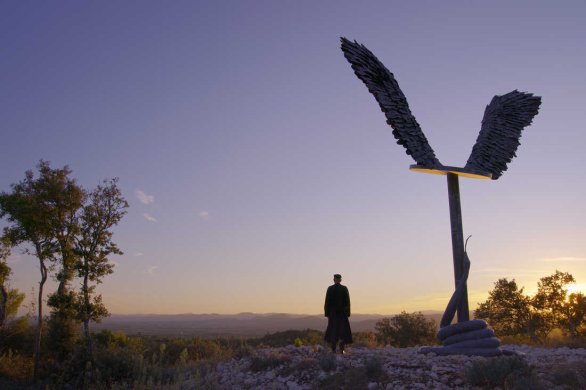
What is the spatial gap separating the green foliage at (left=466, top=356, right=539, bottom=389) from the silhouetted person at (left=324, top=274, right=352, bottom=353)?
382 centimetres

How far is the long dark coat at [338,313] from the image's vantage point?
1280cm

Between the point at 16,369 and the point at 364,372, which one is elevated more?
the point at 364,372

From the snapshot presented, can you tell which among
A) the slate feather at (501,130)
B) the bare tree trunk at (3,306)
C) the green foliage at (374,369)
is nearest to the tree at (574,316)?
the slate feather at (501,130)

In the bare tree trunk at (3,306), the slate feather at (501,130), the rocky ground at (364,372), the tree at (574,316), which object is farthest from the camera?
the tree at (574,316)

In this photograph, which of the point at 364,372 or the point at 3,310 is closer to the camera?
the point at 364,372

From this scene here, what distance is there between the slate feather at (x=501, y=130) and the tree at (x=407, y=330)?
11641 mm

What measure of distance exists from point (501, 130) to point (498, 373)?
329 inches

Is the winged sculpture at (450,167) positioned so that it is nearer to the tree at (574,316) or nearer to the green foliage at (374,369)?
the green foliage at (374,369)

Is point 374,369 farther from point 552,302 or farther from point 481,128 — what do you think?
point 552,302

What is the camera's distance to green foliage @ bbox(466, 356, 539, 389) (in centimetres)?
896

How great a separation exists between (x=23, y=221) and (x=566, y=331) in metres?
25.6

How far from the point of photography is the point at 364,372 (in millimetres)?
9891

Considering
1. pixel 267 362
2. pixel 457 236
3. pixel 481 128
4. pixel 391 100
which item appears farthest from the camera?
pixel 481 128

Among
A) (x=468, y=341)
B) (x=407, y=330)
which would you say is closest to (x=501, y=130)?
(x=468, y=341)
